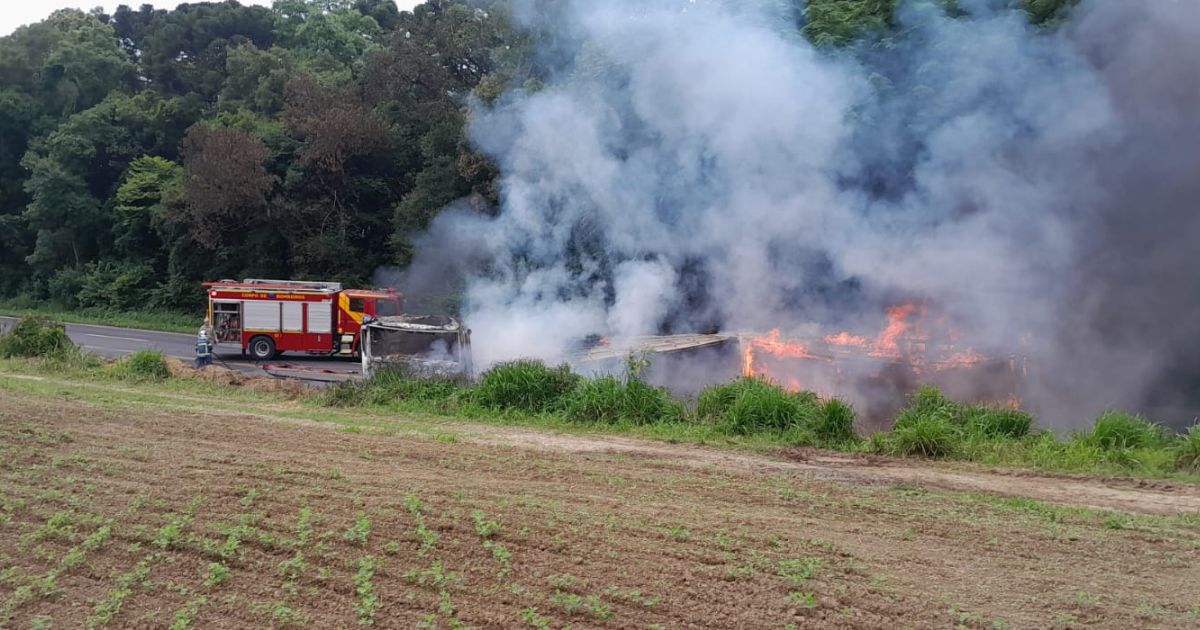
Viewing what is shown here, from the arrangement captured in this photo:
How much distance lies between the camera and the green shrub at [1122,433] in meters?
11.9

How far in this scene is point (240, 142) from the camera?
32.0m

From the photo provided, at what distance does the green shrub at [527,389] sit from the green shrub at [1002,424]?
6.29 metres

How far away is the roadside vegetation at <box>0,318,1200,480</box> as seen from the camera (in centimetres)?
1155

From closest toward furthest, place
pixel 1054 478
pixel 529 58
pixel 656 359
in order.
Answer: pixel 1054 478 → pixel 656 359 → pixel 529 58

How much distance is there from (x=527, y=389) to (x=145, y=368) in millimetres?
8905

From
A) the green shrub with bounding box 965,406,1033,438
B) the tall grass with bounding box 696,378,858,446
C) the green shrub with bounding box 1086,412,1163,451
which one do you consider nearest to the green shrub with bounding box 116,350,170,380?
the tall grass with bounding box 696,378,858,446

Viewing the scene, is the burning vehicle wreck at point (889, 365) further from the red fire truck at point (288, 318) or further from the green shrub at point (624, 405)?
the red fire truck at point (288, 318)

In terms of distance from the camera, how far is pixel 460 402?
15008mm

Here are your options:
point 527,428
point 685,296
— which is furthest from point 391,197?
point 527,428

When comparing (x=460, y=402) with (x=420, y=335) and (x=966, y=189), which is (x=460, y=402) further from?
(x=966, y=189)

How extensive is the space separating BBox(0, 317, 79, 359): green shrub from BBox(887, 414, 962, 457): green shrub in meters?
18.3

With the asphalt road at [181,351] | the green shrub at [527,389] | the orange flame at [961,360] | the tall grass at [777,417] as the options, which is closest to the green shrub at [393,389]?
the tall grass at [777,417]

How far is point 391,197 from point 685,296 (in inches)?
671

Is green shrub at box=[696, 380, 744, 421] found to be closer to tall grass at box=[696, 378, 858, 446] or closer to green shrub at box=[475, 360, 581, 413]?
tall grass at box=[696, 378, 858, 446]
